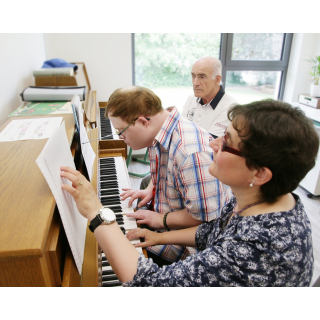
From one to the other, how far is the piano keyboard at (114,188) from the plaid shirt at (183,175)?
17 cm

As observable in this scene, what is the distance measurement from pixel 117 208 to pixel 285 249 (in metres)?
0.91

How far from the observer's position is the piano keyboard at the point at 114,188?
1320mm

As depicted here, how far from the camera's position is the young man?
115cm

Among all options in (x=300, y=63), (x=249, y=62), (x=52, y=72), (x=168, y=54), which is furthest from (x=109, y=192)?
(x=300, y=63)

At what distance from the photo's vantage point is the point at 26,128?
136 cm

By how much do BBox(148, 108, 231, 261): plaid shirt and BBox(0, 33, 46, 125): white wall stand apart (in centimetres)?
109

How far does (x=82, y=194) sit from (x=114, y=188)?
2.53ft

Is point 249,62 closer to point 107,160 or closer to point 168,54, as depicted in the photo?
point 168,54

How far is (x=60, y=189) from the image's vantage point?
0.75m

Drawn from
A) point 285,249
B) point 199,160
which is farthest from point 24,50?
point 285,249

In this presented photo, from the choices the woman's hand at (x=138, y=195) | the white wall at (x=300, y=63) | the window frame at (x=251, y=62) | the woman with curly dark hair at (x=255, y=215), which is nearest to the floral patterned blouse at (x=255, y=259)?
the woman with curly dark hair at (x=255, y=215)

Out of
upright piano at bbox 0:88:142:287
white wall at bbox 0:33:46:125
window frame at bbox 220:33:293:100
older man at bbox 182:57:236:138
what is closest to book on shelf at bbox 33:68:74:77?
white wall at bbox 0:33:46:125

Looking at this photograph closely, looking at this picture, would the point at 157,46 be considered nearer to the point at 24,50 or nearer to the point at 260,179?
the point at 24,50

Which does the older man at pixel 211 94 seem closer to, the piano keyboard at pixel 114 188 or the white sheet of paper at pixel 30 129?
the piano keyboard at pixel 114 188
